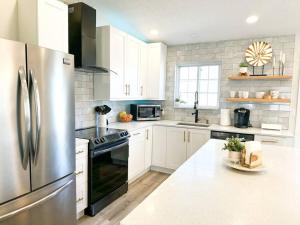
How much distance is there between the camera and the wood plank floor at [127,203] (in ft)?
7.59

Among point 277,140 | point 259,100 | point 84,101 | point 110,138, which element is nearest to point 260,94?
point 259,100

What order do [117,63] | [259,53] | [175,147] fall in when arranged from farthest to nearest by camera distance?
[175,147]
[259,53]
[117,63]

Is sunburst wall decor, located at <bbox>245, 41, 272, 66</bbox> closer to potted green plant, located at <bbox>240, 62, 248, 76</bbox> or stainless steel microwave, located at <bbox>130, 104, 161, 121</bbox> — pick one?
potted green plant, located at <bbox>240, 62, 248, 76</bbox>

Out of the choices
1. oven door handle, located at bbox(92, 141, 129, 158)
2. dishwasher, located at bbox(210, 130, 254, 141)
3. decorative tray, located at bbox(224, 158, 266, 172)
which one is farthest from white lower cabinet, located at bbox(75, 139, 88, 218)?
dishwasher, located at bbox(210, 130, 254, 141)

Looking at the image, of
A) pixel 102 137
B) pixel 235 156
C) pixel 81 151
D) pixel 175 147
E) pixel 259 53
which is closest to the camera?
pixel 235 156

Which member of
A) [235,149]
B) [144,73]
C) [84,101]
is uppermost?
[144,73]

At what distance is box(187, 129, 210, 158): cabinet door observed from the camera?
3391mm

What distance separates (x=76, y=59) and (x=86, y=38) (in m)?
0.30

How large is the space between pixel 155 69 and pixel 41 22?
2.40 meters

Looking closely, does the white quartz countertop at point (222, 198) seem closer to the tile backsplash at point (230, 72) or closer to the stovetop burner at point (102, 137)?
the stovetop burner at point (102, 137)

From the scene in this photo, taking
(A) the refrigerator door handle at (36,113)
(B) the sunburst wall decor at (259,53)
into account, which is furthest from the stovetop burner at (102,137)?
(B) the sunburst wall decor at (259,53)

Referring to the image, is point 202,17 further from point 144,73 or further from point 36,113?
point 36,113

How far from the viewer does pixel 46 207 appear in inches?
63.2

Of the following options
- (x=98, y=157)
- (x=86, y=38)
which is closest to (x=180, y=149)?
(x=98, y=157)
